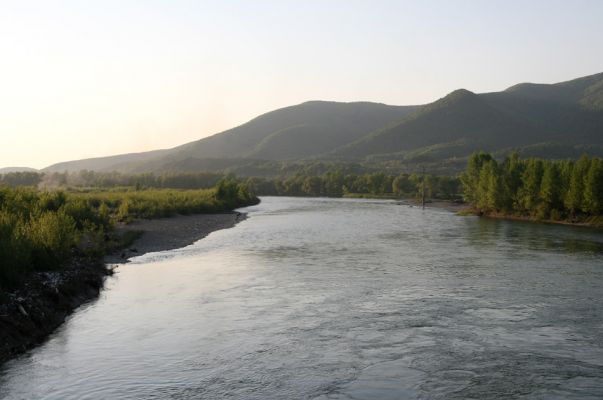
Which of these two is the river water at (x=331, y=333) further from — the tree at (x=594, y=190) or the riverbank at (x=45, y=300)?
the tree at (x=594, y=190)

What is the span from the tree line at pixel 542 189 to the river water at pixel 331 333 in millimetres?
33860

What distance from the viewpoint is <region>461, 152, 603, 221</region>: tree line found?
69688mm

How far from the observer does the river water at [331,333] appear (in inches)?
632

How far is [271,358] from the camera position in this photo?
18.3m

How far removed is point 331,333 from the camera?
69.1 feet

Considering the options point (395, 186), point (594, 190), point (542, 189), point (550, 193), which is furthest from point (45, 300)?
point (395, 186)

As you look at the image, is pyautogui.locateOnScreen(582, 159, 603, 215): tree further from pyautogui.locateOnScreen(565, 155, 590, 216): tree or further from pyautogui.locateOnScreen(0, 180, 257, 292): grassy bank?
pyautogui.locateOnScreen(0, 180, 257, 292): grassy bank

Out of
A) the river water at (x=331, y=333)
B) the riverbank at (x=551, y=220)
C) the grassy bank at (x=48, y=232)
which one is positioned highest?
the grassy bank at (x=48, y=232)

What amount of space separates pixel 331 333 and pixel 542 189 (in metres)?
65.5

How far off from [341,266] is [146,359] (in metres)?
19.8

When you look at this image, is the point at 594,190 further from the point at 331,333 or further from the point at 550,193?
the point at 331,333

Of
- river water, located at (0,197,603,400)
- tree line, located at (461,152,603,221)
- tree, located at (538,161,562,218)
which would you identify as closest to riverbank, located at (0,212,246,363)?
river water, located at (0,197,603,400)

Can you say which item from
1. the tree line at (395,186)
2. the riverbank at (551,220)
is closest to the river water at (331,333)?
the riverbank at (551,220)

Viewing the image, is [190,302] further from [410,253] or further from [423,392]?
[410,253]
